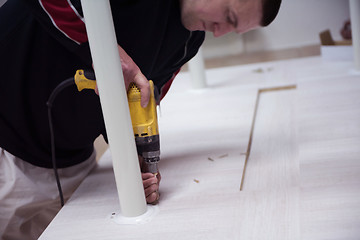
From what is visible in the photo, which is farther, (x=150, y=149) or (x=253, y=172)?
(x=253, y=172)

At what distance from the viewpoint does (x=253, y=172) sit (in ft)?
3.89

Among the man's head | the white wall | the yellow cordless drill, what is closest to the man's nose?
the man's head

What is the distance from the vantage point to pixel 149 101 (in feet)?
3.20

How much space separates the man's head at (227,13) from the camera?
39.9 inches

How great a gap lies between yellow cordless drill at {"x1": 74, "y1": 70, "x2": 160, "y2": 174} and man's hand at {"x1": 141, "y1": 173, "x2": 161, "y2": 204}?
0.19ft

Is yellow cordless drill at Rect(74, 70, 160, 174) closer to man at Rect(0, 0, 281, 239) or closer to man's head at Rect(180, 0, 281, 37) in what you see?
man at Rect(0, 0, 281, 239)

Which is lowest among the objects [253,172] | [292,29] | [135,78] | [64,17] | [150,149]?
[292,29]

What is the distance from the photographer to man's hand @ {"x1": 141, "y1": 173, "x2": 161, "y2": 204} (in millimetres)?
1050

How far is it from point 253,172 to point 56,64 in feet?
1.88

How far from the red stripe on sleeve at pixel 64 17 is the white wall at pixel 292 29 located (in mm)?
2986

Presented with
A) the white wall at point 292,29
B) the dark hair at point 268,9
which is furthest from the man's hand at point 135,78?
the white wall at point 292,29

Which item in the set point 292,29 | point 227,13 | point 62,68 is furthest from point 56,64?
point 292,29

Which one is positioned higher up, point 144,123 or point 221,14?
point 221,14

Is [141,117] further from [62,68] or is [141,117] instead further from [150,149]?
[62,68]
